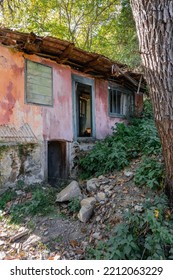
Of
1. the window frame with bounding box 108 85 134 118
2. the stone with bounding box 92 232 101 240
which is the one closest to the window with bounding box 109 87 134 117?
the window frame with bounding box 108 85 134 118

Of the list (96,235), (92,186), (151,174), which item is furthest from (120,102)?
(96,235)

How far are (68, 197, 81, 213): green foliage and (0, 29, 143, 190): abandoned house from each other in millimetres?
1502

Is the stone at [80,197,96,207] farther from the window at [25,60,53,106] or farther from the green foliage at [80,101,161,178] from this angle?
the window at [25,60,53,106]

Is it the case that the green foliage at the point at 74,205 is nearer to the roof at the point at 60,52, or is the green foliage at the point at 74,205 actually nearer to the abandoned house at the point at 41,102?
the abandoned house at the point at 41,102

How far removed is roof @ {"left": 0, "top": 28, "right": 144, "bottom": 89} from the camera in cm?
430

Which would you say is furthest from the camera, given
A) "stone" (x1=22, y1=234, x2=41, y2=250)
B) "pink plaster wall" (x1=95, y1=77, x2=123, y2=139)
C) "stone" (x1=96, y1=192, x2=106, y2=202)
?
"pink plaster wall" (x1=95, y1=77, x2=123, y2=139)

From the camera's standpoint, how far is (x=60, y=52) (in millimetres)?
5121

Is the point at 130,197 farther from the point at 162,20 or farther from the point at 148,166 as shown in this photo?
the point at 162,20

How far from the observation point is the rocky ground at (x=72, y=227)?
2.96 m

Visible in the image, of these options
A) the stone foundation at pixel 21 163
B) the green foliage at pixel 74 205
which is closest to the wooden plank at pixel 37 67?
the stone foundation at pixel 21 163

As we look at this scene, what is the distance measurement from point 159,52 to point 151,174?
2.07 m

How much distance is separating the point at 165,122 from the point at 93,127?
413 cm
